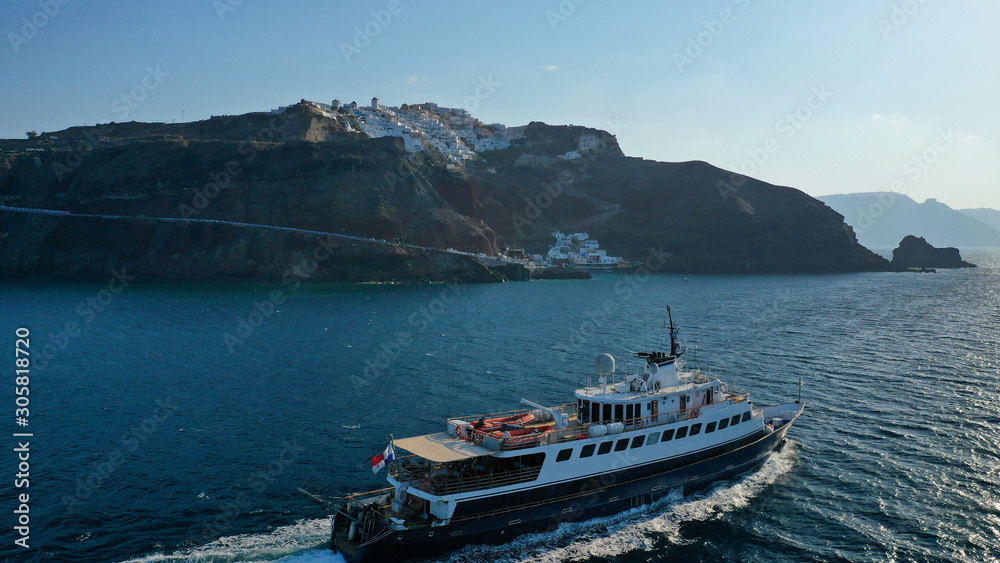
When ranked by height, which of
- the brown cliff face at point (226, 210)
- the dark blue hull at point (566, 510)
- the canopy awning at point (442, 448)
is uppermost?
the brown cliff face at point (226, 210)

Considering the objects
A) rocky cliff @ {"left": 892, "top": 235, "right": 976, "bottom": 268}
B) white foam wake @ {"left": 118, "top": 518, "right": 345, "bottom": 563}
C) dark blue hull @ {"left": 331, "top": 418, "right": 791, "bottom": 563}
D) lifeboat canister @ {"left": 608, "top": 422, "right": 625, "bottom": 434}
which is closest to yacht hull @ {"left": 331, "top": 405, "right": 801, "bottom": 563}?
dark blue hull @ {"left": 331, "top": 418, "right": 791, "bottom": 563}

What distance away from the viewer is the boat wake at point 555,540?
23.4 m

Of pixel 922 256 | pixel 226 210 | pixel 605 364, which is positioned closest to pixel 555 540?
pixel 605 364

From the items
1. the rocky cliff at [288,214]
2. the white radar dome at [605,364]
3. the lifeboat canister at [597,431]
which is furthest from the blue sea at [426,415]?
the rocky cliff at [288,214]

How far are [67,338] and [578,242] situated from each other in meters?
131

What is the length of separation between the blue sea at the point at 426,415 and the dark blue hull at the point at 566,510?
56 cm

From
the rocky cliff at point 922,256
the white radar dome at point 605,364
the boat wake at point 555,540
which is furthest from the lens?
the rocky cliff at point 922,256

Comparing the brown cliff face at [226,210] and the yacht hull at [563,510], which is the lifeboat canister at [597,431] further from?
the brown cliff face at [226,210]

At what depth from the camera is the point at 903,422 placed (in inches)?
1529

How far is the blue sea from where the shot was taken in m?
25.4

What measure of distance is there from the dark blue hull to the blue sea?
1.85ft

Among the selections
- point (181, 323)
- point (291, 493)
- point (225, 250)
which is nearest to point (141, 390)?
point (291, 493)

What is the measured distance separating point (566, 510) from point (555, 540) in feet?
4.32

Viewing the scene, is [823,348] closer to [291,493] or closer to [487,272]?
[291,493]
